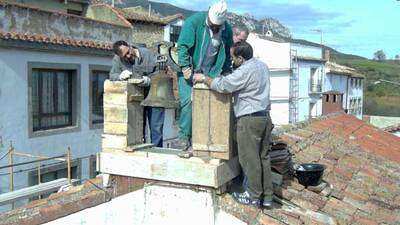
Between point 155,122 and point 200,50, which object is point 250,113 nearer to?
point 200,50

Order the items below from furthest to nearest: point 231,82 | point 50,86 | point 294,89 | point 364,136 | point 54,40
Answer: point 294,89 < point 50,86 < point 54,40 < point 364,136 < point 231,82

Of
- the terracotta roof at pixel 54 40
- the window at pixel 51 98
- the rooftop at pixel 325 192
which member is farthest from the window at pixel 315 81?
the rooftop at pixel 325 192

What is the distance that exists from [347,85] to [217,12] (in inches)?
2190

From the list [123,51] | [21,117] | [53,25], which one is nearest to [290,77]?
[53,25]

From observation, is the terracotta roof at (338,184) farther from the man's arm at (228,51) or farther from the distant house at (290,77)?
the distant house at (290,77)

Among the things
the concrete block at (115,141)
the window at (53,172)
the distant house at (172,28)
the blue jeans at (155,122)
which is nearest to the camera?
the concrete block at (115,141)

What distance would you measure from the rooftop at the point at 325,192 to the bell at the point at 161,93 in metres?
0.82

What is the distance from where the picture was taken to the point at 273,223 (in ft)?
16.5

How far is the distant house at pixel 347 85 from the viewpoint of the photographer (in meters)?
53.8

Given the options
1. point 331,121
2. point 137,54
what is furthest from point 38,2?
point 137,54

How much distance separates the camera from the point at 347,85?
5841cm

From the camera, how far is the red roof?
35.8 ft

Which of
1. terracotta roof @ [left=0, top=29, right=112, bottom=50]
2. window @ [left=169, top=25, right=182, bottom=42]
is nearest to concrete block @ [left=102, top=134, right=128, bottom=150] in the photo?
terracotta roof @ [left=0, top=29, right=112, bottom=50]

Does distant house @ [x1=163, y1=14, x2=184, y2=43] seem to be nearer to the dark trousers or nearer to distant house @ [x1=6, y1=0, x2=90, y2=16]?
distant house @ [x1=6, y1=0, x2=90, y2=16]
